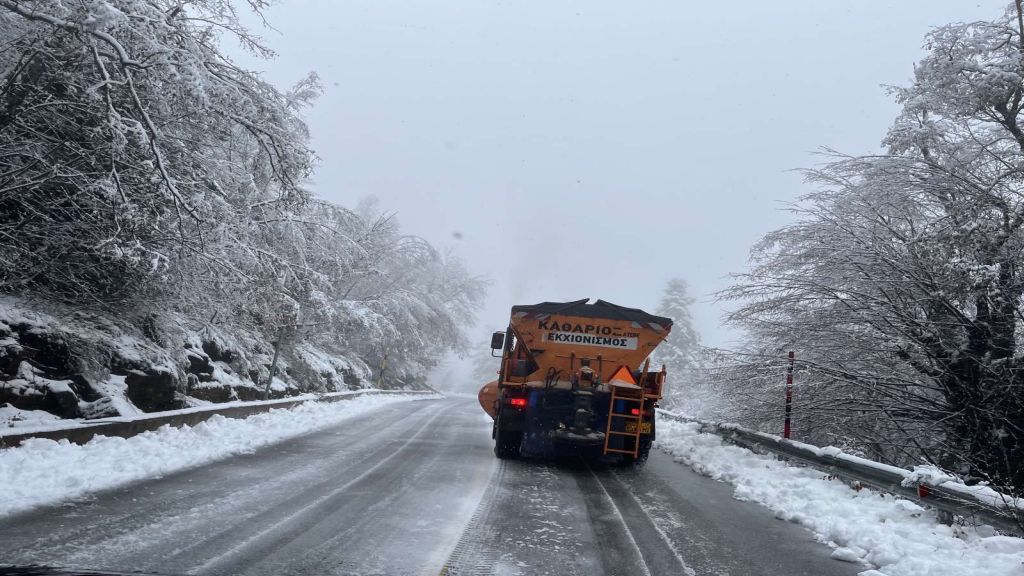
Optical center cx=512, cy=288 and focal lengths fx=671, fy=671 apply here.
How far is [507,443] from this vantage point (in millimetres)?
10961

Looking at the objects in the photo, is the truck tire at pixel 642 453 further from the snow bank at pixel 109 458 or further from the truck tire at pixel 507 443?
the snow bank at pixel 109 458

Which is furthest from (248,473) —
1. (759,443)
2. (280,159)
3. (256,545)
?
(759,443)

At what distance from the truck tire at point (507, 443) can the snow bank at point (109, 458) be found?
383 cm

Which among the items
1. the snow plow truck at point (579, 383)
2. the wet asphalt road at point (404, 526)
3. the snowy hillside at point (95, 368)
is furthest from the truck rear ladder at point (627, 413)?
the snowy hillside at point (95, 368)

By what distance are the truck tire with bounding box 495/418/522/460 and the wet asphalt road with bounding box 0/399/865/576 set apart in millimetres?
1136

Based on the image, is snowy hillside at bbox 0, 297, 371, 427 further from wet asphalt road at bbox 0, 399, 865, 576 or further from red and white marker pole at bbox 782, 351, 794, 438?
red and white marker pole at bbox 782, 351, 794, 438

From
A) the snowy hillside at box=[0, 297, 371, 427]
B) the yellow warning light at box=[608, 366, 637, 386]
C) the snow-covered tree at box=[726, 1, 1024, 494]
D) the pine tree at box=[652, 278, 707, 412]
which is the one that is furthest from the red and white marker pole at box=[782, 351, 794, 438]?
the pine tree at box=[652, 278, 707, 412]

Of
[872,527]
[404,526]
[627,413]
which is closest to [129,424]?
[404,526]

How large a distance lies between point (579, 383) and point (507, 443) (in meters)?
1.54

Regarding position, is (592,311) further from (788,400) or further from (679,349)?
(679,349)

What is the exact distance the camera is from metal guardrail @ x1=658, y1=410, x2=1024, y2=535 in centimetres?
586

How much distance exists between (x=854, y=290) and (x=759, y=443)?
10.0 feet

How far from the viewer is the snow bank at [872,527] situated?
17.6 feet

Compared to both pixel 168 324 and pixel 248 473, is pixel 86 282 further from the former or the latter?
pixel 248 473
